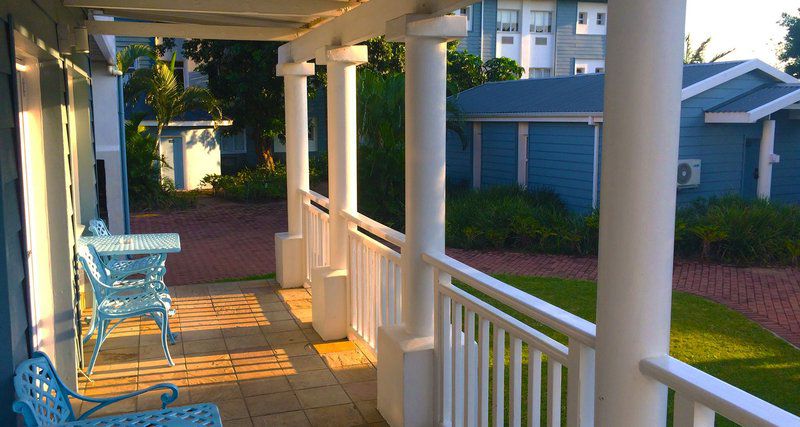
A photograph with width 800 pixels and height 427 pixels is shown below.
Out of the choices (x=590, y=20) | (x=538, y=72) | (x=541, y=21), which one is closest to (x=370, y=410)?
(x=541, y=21)

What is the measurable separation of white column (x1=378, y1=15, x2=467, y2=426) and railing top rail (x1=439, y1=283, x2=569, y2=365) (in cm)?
32

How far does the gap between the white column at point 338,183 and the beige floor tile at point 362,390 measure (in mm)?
1064

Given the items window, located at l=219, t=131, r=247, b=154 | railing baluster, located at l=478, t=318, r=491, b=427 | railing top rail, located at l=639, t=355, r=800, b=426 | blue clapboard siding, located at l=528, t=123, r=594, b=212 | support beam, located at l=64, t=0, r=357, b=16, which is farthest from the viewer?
window, located at l=219, t=131, r=247, b=154

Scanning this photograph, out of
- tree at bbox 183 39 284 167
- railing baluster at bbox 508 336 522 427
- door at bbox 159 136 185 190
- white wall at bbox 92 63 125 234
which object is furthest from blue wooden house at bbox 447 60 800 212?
railing baluster at bbox 508 336 522 427

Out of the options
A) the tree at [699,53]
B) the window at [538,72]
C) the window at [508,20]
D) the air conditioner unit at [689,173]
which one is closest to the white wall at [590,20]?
the window at [538,72]

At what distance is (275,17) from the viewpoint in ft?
21.9

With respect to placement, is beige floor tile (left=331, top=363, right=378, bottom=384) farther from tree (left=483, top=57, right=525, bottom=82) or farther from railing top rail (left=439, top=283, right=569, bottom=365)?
tree (left=483, top=57, right=525, bottom=82)

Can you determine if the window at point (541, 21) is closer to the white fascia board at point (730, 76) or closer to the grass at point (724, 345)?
the white fascia board at point (730, 76)

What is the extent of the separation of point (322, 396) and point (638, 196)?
3.46 metres

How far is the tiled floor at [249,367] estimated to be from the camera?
506 cm

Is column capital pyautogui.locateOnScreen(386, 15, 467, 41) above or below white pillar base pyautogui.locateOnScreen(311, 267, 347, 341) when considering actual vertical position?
above

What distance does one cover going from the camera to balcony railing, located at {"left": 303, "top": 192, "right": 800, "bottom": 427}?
219 centimetres

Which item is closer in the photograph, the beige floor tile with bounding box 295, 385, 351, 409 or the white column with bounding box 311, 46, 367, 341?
the beige floor tile with bounding box 295, 385, 351, 409

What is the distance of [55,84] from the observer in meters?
5.07
